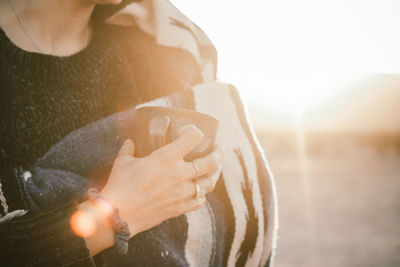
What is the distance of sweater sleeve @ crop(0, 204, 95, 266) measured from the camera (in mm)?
→ 675

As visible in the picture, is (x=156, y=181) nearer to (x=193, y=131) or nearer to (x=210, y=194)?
(x=193, y=131)

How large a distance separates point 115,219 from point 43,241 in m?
0.14

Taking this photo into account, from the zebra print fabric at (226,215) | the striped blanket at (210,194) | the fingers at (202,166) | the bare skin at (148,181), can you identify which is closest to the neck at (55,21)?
the bare skin at (148,181)

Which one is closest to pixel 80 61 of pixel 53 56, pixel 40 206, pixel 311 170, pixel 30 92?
pixel 53 56

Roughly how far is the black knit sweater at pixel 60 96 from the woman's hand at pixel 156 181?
0.10 metres

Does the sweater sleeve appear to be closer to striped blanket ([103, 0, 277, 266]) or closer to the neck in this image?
striped blanket ([103, 0, 277, 266])

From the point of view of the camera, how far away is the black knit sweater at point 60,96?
697mm

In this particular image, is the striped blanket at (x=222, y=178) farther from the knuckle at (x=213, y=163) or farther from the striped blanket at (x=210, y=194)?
the knuckle at (x=213, y=163)

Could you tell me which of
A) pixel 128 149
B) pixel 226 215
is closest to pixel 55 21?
pixel 128 149

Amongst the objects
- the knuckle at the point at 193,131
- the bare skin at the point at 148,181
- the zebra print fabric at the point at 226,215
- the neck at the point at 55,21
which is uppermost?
the neck at the point at 55,21

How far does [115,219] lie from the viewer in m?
0.72

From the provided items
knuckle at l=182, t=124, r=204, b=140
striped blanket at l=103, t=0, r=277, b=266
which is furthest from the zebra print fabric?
knuckle at l=182, t=124, r=204, b=140

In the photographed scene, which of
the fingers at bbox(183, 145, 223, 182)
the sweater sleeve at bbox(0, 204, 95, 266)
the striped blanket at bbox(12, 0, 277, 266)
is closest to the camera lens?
the sweater sleeve at bbox(0, 204, 95, 266)

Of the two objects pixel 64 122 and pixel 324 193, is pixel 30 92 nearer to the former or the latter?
pixel 64 122
